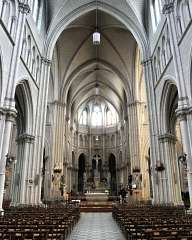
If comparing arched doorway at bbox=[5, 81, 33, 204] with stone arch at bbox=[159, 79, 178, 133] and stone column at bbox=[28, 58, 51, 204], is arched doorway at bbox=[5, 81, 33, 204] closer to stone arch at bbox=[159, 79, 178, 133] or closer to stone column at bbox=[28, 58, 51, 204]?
stone column at bbox=[28, 58, 51, 204]

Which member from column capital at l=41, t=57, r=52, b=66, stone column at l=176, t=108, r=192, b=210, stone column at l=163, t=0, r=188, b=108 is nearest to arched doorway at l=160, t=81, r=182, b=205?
stone column at l=163, t=0, r=188, b=108

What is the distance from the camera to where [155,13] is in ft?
68.8

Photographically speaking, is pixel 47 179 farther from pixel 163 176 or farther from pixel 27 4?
pixel 27 4

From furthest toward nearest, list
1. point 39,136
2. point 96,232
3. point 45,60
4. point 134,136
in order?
point 134,136
point 45,60
point 39,136
point 96,232

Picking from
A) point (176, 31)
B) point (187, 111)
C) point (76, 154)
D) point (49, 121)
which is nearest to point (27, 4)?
point (176, 31)

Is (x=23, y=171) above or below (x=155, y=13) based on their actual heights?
below

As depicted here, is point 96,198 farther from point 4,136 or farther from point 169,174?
point 4,136

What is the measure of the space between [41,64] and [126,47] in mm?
14240

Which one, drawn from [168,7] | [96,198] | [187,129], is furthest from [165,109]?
[96,198]

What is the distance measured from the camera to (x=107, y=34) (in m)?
31.0

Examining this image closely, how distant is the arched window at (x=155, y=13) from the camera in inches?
795

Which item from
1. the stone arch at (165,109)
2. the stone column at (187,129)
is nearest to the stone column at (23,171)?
the stone arch at (165,109)

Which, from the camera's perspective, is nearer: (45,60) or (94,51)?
(45,60)

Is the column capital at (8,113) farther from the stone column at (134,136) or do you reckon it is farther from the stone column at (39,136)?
the stone column at (134,136)
